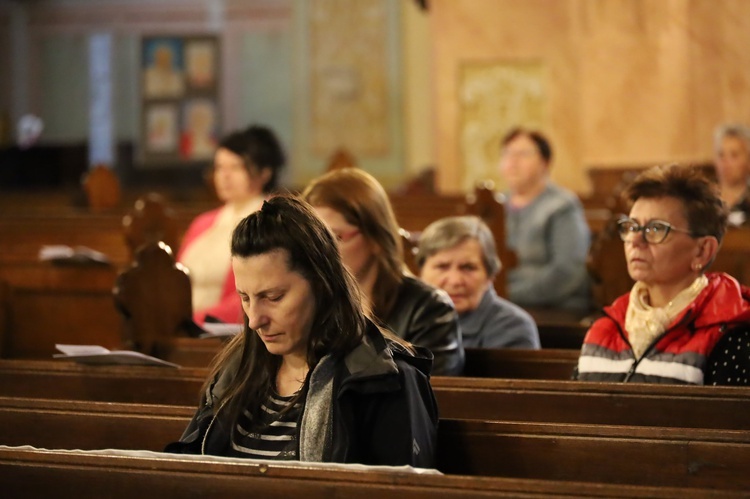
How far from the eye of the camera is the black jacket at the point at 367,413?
91.2 inches

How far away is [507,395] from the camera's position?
2.88 meters

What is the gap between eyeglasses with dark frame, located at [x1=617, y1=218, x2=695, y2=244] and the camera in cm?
308

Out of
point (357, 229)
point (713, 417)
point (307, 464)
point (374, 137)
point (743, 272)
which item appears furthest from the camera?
point (374, 137)

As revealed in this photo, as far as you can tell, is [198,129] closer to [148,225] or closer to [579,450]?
[148,225]

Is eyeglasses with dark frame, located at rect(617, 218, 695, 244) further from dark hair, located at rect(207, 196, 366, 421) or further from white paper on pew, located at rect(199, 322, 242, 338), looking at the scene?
white paper on pew, located at rect(199, 322, 242, 338)

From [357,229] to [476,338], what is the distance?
0.73m

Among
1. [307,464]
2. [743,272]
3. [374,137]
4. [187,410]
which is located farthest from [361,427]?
[374,137]

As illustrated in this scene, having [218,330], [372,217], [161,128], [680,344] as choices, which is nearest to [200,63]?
[161,128]

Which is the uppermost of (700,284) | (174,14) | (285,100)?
(174,14)

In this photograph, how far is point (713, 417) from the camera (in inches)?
104

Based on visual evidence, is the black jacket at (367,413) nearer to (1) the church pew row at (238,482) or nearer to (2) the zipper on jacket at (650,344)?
(1) the church pew row at (238,482)

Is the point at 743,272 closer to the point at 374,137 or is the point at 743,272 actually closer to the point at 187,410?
the point at 187,410

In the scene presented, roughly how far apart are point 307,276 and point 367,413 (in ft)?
1.02

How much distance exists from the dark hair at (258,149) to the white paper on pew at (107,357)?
6.57ft
